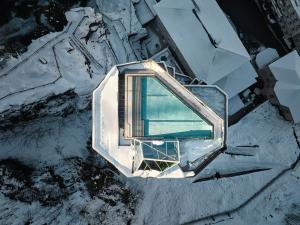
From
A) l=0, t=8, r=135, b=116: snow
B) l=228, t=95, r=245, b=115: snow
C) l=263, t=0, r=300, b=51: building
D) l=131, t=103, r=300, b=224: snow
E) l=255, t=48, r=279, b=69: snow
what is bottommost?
l=131, t=103, r=300, b=224: snow

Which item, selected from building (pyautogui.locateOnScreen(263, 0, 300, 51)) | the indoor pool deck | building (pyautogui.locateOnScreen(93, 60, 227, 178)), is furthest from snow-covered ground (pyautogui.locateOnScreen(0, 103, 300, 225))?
the indoor pool deck

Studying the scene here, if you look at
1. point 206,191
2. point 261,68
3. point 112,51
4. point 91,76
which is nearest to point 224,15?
point 261,68

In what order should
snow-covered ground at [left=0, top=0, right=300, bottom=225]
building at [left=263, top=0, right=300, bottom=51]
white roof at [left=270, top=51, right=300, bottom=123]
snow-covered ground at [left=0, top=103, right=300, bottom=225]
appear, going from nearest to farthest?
snow-covered ground at [left=0, top=0, right=300, bottom=225]
snow-covered ground at [left=0, top=103, right=300, bottom=225]
white roof at [left=270, top=51, right=300, bottom=123]
building at [left=263, top=0, right=300, bottom=51]

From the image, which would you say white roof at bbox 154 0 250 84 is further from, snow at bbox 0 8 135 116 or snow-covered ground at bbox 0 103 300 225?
snow-covered ground at bbox 0 103 300 225

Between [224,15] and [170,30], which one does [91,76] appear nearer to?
[170,30]

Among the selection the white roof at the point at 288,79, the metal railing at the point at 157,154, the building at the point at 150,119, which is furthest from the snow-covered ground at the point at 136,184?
the metal railing at the point at 157,154

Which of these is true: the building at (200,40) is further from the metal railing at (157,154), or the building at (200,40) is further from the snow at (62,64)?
the metal railing at (157,154)
